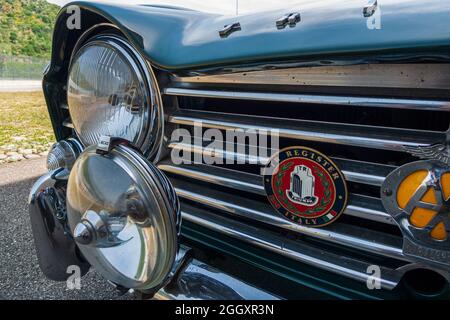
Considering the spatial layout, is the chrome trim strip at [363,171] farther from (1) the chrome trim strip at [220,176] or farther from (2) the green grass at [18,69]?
(2) the green grass at [18,69]

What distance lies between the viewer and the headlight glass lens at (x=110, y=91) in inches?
49.1

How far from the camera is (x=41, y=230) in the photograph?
55.9 inches

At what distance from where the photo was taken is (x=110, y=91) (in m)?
1.29

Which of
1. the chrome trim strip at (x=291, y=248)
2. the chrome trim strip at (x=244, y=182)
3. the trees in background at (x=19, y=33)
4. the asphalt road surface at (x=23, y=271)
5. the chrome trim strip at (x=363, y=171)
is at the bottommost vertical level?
the asphalt road surface at (x=23, y=271)

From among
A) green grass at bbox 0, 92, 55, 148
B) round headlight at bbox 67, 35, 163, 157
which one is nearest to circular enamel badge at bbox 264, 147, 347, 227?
round headlight at bbox 67, 35, 163, 157

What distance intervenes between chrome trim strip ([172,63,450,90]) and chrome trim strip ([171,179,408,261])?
0.38m

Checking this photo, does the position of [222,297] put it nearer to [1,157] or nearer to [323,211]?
[323,211]

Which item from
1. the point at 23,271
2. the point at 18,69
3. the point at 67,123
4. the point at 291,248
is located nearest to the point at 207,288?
the point at 291,248

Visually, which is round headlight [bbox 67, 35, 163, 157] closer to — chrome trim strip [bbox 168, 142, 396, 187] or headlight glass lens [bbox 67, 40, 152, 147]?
headlight glass lens [bbox 67, 40, 152, 147]

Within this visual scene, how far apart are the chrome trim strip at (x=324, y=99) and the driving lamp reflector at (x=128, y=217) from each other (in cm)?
27

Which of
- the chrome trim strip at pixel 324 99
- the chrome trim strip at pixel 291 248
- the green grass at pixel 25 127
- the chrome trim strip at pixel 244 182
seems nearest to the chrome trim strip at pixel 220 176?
the chrome trim strip at pixel 244 182

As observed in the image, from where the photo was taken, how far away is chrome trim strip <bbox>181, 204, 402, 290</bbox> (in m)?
1.01

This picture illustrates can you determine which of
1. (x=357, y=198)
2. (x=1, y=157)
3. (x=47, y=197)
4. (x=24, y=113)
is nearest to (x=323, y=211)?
(x=357, y=198)
